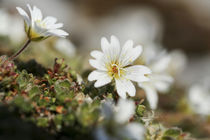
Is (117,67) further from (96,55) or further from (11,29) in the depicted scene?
A: (11,29)

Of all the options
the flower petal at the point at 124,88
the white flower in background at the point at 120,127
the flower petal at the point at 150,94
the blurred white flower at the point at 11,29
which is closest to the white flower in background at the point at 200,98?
the flower petal at the point at 150,94

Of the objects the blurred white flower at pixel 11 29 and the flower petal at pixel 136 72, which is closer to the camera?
the flower petal at pixel 136 72

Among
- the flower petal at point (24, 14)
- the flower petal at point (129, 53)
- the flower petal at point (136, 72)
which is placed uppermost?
the flower petal at point (24, 14)

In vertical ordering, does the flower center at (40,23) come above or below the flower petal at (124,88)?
above

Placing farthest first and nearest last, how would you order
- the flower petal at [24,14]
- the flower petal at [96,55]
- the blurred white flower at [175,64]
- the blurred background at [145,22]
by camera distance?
the blurred background at [145,22], the blurred white flower at [175,64], the flower petal at [96,55], the flower petal at [24,14]

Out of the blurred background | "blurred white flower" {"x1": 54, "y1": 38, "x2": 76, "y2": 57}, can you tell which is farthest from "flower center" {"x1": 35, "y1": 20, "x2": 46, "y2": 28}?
the blurred background

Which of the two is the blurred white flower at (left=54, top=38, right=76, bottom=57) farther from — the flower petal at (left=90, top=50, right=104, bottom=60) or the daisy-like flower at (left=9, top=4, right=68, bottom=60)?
the flower petal at (left=90, top=50, right=104, bottom=60)

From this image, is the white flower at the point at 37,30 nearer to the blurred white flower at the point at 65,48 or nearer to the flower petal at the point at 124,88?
the flower petal at the point at 124,88
